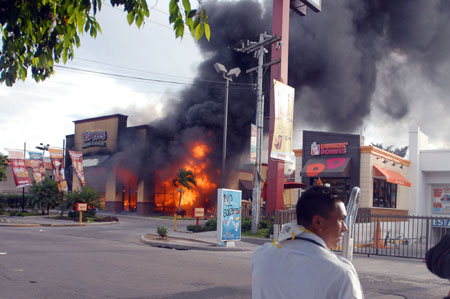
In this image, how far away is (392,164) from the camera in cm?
2623

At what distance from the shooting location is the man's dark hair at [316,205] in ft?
6.91

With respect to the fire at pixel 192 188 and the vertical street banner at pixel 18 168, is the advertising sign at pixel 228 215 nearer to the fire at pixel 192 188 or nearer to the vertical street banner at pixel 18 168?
the vertical street banner at pixel 18 168

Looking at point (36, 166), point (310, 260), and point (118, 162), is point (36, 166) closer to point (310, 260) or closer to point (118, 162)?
point (118, 162)

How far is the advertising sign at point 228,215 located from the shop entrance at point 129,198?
25.3m

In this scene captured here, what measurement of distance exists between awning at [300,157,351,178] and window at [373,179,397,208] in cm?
200

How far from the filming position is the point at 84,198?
27.7 m

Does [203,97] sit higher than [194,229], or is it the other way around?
[203,97]

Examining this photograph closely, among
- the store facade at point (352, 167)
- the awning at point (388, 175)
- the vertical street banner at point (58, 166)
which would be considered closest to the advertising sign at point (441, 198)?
the store facade at point (352, 167)

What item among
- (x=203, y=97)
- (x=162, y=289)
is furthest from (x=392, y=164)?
(x=162, y=289)

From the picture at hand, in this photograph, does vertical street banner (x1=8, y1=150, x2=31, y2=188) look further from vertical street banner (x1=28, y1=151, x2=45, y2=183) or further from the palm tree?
the palm tree

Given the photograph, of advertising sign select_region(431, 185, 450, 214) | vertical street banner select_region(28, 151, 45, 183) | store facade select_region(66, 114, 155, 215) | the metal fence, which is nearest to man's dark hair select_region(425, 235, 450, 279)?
the metal fence

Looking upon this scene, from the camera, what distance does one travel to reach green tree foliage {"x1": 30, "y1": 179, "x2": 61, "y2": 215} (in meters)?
30.1

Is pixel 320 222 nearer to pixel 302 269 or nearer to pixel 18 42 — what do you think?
pixel 302 269

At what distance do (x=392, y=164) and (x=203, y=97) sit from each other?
17.5 meters
